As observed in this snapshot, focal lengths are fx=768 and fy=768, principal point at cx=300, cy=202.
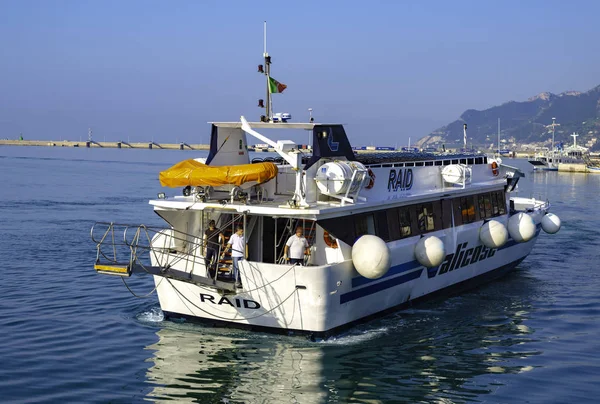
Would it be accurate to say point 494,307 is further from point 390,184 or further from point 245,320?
point 245,320

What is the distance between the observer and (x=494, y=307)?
20.5 meters

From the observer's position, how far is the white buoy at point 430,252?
17.8m

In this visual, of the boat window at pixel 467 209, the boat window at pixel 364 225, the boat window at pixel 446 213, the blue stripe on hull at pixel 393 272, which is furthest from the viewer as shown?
the boat window at pixel 467 209

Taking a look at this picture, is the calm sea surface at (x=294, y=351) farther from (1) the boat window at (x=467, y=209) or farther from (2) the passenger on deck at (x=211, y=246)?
(1) the boat window at (x=467, y=209)

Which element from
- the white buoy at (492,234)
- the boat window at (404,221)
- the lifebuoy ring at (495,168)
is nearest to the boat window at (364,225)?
the boat window at (404,221)

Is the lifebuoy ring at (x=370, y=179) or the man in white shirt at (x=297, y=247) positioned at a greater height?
the lifebuoy ring at (x=370, y=179)

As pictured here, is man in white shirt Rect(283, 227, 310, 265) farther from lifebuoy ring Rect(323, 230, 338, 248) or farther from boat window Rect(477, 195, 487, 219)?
boat window Rect(477, 195, 487, 219)

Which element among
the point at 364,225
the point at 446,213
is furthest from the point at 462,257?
the point at 364,225

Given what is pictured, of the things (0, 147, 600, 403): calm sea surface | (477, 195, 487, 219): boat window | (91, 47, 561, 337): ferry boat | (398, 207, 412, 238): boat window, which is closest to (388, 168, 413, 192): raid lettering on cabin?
(91, 47, 561, 337): ferry boat

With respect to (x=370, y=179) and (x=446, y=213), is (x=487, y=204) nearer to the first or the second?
(x=446, y=213)

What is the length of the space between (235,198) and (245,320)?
2584 millimetres

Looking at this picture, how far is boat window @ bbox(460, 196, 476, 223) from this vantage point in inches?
847

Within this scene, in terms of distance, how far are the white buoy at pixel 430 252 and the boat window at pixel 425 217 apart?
1176 millimetres

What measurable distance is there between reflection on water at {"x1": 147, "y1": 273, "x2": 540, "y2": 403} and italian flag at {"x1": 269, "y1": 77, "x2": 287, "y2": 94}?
5.76 metres
